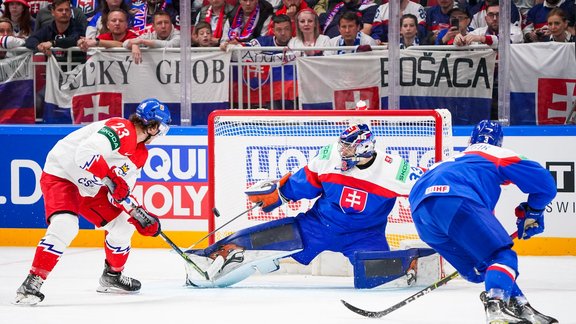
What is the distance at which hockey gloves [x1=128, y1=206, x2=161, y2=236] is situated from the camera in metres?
6.02

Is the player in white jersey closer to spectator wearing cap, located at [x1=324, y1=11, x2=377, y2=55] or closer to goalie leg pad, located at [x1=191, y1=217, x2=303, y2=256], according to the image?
goalie leg pad, located at [x1=191, y1=217, x2=303, y2=256]

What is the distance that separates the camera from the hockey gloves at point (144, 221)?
6020 mm

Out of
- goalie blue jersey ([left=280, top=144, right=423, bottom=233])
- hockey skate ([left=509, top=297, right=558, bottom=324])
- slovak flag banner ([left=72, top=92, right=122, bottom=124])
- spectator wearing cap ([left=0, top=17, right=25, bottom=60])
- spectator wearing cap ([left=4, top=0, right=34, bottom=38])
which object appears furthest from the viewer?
spectator wearing cap ([left=4, top=0, right=34, bottom=38])

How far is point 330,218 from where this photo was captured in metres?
6.29

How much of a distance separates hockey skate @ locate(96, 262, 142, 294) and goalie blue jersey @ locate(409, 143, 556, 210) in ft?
6.55

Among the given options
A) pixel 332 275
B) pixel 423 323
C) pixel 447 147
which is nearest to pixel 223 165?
pixel 332 275

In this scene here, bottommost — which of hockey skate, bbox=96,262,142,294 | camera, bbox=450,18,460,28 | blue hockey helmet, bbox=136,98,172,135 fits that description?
hockey skate, bbox=96,262,142,294

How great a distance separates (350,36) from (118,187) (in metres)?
2.79

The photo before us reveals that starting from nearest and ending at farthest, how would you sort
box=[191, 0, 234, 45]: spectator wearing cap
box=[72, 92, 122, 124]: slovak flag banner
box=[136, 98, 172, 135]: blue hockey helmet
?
1. box=[136, 98, 172, 135]: blue hockey helmet
2. box=[72, 92, 122, 124]: slovak flag banner
3. box=[191, 0, 234, 45]: spectator wearing cap

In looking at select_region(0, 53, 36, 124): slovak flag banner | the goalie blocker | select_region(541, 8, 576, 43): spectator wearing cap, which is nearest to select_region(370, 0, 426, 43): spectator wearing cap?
select_region(541, 8, 576, 43): spectator wearing cap

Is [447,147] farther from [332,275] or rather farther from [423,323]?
[423,323]

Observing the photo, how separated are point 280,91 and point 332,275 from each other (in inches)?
61.4

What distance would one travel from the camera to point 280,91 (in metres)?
7.92

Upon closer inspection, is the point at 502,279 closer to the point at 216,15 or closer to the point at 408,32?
the point at 408,32
